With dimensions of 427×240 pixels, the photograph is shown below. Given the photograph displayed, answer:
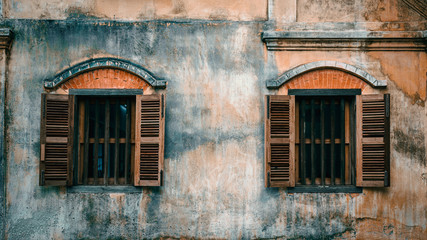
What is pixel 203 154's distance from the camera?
19.5ft

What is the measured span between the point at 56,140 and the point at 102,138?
25.6 inches

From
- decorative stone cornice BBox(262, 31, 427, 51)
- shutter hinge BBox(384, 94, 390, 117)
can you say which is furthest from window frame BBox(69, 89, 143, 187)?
shutter hinge BBox(384, 94, 390, 117)

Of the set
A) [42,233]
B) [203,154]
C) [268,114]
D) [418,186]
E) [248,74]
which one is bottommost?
[42,233]

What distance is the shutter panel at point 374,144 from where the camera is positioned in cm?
581

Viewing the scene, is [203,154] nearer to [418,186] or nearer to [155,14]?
[155,14]

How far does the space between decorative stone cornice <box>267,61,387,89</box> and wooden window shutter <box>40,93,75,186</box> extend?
9.96ft

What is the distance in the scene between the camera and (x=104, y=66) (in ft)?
19.4

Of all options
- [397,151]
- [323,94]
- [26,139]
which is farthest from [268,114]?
[26,139]

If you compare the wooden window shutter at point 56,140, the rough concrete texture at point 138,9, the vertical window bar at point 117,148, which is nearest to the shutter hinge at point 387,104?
the rough concrete texture at point 138,9

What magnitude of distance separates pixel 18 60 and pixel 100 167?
2.01 metres

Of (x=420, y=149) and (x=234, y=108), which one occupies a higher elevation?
(x=234, y=108)

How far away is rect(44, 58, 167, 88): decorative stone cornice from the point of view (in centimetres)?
588

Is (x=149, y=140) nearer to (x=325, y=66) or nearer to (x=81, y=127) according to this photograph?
(x=81, y=127)

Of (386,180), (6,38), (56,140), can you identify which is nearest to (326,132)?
(386,180)
